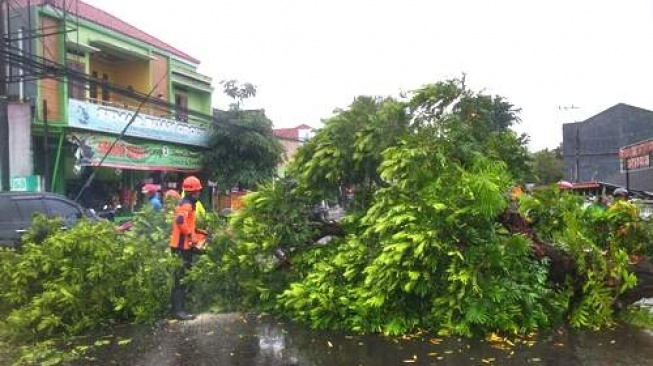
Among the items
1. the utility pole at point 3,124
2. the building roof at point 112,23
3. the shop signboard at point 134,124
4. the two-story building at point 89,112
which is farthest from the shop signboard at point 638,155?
the utility pole at point 3,124

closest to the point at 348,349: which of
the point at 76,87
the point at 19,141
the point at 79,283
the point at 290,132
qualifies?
the point at 79,283

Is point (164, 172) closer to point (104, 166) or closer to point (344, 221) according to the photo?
point (104, 166)

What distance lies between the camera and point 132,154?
71.7 ft

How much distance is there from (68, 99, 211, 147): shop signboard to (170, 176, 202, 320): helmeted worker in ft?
46.3

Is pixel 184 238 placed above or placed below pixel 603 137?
below

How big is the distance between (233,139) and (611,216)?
20.8 m

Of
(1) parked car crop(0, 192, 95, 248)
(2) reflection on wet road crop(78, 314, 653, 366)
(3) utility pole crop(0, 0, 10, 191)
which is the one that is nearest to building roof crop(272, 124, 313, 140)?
(3) utility pole crop(0, 0, 10, 191)

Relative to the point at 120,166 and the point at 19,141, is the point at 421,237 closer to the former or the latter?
the point at 19,141

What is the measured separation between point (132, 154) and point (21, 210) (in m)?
10.8

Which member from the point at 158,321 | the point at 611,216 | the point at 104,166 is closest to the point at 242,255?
the point at 158,321

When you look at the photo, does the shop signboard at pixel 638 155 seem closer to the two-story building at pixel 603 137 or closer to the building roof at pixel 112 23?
the building roof at pixel 112 23

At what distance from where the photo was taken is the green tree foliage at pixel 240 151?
2608 cm

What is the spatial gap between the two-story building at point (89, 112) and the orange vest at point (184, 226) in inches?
379

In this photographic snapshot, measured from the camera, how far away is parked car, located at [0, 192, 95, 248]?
1088 centimetres
